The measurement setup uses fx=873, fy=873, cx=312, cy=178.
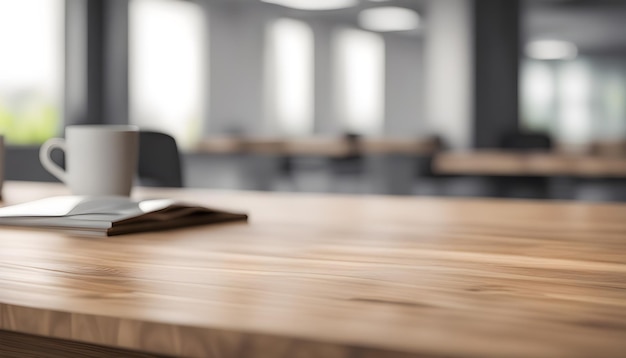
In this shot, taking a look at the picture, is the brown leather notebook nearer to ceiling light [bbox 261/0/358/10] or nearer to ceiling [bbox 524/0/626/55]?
ceiling [bbox 524/0/626/55]

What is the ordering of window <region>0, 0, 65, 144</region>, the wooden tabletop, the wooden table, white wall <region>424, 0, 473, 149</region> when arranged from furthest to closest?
1. white wall <region>424, 0, 473, 149</region>
2. window <region>0, 0, 65, 144</region>
3. the wooden tabletop
4. the wooden table

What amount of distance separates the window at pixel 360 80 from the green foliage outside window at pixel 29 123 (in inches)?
64.4

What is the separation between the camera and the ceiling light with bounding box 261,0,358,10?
5156 millimetres

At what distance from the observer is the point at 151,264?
22.3 inches

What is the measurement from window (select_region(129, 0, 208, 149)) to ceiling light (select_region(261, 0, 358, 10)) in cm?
51

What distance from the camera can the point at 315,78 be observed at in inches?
208

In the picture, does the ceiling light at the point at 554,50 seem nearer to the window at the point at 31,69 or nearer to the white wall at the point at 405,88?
the white wall at the point at 405,88

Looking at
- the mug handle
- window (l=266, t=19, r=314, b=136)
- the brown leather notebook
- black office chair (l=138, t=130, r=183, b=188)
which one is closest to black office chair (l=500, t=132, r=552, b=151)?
window (l=266, t=19, r=314, b=136)

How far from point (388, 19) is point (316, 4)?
18.1 inches

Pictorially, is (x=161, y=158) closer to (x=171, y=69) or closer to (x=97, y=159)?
(x=97, y=159)

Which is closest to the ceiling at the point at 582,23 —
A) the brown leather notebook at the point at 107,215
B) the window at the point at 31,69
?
the window at the point at 31,69

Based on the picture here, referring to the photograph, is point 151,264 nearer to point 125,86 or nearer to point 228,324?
point 228,324

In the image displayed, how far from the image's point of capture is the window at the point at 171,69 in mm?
5219

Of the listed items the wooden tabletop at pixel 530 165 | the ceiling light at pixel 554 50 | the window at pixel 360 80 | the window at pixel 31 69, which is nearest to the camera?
the wooden tabletop at pixel 530 165
